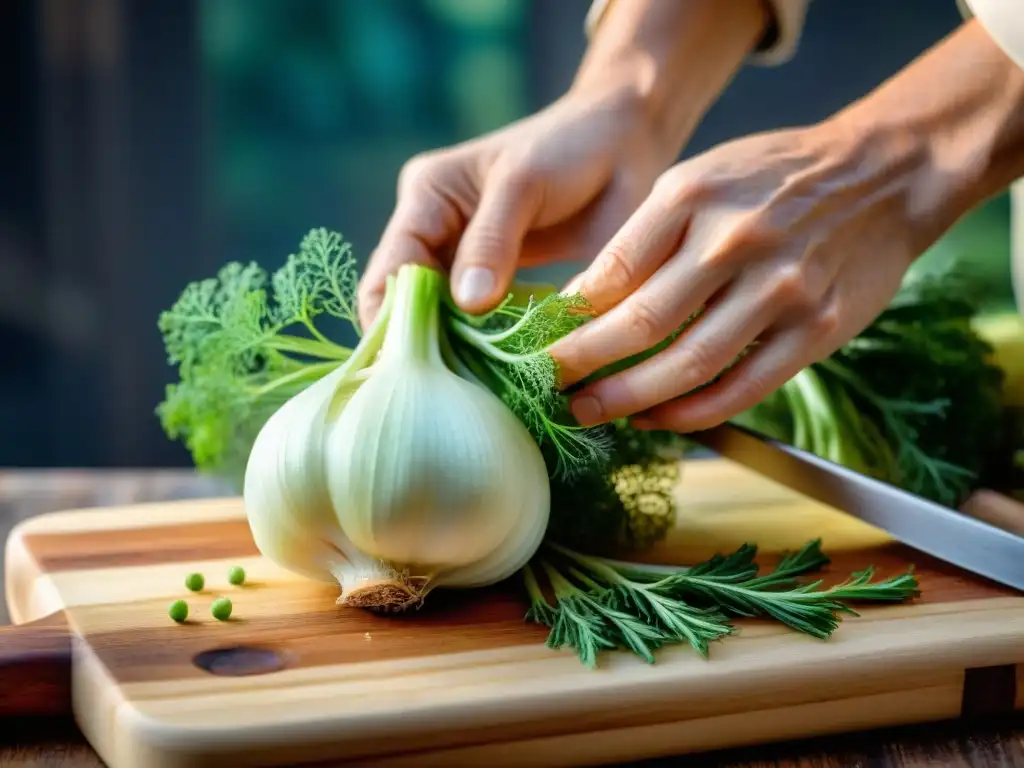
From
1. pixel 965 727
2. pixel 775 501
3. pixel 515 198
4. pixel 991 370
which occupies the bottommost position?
pixel 965 727

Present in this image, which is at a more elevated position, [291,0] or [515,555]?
[291,0]

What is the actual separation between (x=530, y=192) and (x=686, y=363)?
350mm

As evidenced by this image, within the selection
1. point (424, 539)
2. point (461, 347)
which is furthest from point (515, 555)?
point (461, 347)

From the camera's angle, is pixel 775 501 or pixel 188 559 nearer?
pixel 188 559

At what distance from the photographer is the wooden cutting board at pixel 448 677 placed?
915 mm

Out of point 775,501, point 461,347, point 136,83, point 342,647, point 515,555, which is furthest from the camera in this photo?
point 136,83

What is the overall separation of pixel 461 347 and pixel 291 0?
2.32 m

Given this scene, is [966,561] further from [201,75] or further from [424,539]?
[201,75]

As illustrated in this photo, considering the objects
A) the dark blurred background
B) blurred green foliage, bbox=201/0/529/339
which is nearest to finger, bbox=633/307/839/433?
the dark blurred background

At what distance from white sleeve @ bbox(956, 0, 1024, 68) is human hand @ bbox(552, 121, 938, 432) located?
160 mm

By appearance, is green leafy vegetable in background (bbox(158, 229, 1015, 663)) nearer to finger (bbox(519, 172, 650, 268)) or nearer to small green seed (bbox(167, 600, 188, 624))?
finger (bbox(519, 172, 650, 268))

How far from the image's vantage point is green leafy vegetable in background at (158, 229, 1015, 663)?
44.6 inches

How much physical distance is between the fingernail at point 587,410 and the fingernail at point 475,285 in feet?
0.53

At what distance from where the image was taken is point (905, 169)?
1.38 m
